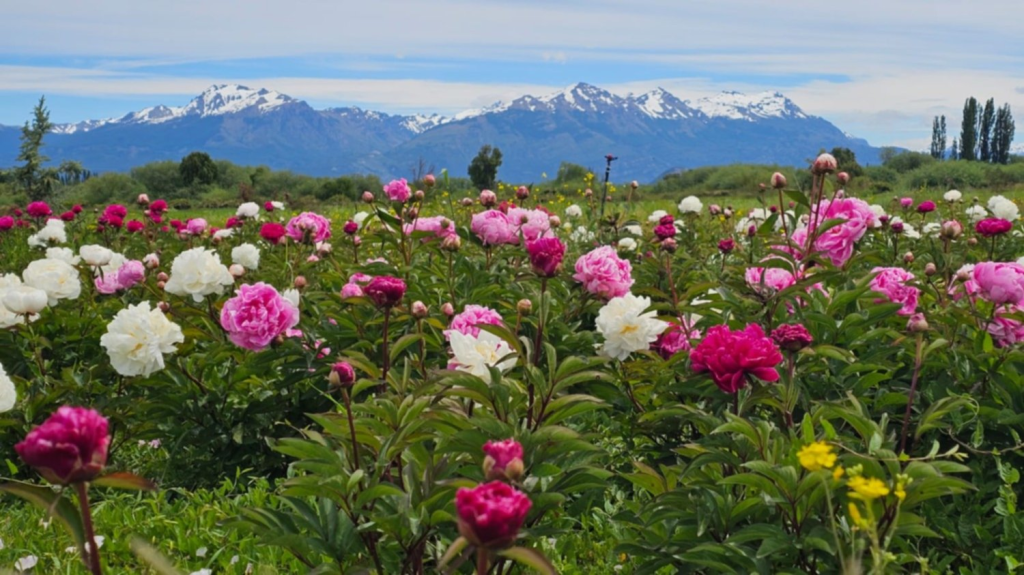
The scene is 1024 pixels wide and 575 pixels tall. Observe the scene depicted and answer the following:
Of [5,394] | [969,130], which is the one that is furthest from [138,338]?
[969,130]

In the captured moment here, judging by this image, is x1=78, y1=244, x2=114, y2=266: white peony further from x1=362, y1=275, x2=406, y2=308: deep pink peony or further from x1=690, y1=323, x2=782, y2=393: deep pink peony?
x1=690, y1=323, x2=782, y2=393: deep pink peony

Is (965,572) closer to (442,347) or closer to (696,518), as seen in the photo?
(696,518)

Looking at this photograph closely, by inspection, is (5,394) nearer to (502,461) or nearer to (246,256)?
(246,256)

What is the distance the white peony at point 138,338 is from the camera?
8.67 feet

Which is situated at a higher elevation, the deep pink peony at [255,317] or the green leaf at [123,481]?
the green leaf at [123,481]

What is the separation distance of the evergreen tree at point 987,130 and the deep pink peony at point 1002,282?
7841 cm

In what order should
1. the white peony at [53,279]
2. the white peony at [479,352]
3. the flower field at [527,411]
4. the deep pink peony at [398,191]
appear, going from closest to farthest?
the flower field at [527,411]
the white peony at [479,352]
the white peony at [53,279]
the deep pink peony at [398,191]

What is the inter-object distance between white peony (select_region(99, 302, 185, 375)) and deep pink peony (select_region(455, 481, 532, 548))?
204 centimetres

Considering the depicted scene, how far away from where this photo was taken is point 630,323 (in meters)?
2.34

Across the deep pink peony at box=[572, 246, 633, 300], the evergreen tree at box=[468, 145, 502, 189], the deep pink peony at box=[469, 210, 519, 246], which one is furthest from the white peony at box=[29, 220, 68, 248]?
the evergreen tree at box=[468, 145, 502, 189]

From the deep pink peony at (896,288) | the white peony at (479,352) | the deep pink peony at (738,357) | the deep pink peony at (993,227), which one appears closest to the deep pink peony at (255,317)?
the white peony at (479,352)

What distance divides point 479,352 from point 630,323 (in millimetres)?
488

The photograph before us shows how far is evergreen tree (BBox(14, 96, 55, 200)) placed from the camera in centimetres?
2071

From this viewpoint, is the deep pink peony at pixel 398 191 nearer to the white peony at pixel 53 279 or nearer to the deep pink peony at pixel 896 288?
the white peony at pixel 53 279
